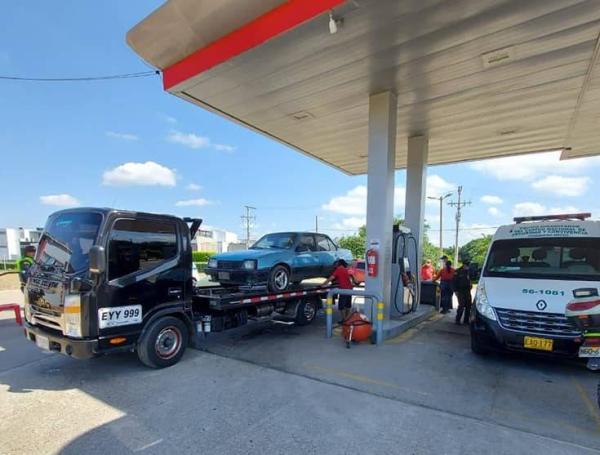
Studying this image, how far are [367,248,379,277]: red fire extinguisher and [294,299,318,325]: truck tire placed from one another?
64.0 inches

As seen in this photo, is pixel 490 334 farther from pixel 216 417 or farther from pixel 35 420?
pixel 35 420

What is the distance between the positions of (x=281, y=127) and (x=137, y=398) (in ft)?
23.9

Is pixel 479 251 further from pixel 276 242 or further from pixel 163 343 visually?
pixel 163 343

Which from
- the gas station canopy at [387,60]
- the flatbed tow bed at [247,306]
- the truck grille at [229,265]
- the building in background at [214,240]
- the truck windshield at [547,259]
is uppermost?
the gas station canopy at [387,60]

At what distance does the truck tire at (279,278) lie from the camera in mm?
7314

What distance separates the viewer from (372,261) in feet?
23.2

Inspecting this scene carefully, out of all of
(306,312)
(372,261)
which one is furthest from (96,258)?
(372,261)

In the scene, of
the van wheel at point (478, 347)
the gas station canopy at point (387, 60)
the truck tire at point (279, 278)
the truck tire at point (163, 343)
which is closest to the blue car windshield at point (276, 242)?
the truck tire at point (279, 278)

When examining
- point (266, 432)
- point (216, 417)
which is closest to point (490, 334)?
point (266, 432)

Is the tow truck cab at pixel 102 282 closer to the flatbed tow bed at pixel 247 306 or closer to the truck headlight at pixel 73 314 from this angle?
the truck headlight at pixel 73 314

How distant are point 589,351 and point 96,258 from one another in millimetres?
6324

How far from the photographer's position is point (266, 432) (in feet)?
10.9

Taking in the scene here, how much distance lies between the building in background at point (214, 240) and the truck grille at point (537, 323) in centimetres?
3685

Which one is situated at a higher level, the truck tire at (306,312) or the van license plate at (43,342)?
the van license plate at (43,342)
